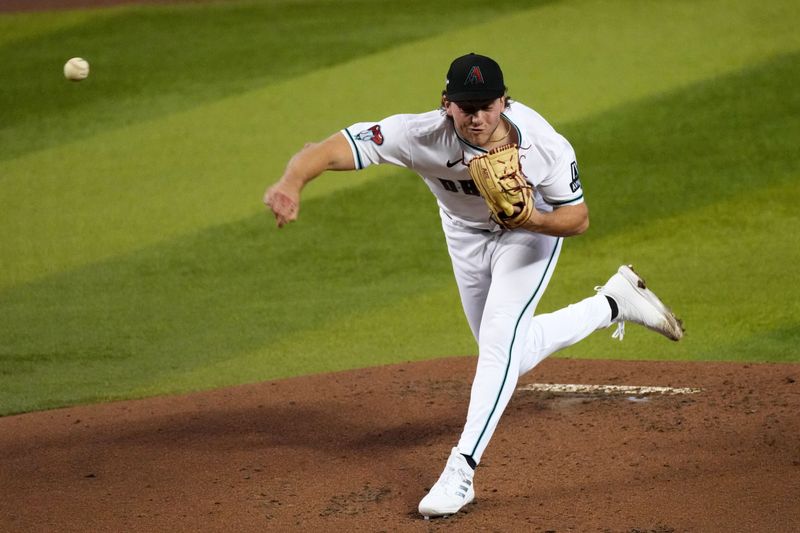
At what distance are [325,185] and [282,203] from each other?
616cm

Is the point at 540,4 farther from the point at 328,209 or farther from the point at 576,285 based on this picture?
the point at 576,285

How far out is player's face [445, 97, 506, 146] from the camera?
4.37m

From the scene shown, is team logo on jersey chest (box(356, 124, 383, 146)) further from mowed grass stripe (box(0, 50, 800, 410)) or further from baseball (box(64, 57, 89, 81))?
baseball (box(64, 57, 89, 81))

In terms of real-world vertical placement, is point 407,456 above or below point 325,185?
below

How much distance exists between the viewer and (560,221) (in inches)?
174

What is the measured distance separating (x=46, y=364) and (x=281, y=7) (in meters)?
8.14

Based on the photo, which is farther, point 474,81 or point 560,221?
point 560,221

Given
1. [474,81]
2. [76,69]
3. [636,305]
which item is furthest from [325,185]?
[474,81]

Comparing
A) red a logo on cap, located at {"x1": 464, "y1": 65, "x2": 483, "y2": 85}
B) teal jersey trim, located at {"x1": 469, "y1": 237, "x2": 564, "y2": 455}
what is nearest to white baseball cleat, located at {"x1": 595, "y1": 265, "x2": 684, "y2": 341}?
teal jersey trim, located at {"x1": 469, "y1": 237, "x2": 564, "y2": 455}

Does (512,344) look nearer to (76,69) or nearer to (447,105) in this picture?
(447,105)

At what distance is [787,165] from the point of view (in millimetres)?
9820

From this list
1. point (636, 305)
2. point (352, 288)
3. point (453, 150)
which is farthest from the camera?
point (352, 288)

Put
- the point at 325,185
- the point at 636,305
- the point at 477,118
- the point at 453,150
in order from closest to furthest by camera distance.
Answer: the point at 477,118
the point at 453,150
the point at 636,305
the point at 325,185

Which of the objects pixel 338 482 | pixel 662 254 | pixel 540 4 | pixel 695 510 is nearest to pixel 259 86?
pixel 540 4
